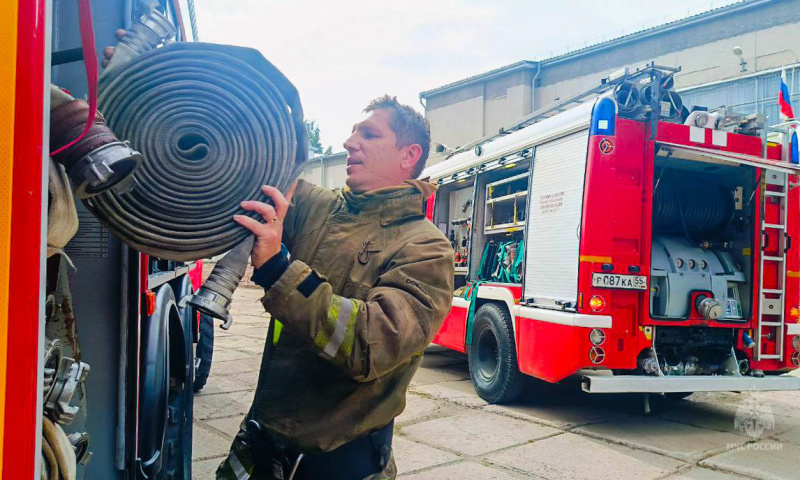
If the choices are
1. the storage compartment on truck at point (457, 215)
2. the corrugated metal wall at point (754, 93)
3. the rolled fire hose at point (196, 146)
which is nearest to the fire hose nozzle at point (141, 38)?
the rolled fire hose at point (196, 146)

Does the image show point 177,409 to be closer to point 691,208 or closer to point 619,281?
point 619,281

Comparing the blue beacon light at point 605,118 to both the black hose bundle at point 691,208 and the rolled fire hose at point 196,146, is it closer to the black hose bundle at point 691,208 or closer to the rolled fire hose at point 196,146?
the black hose bundle at point 691,208

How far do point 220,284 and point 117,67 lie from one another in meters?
0.50

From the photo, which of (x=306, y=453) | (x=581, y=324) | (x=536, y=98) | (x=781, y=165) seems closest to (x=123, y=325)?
(x=306, y=453)

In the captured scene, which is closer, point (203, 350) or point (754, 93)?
point (203, 350)

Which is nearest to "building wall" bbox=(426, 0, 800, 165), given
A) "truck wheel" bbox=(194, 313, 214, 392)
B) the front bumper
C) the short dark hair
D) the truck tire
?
the front bumper

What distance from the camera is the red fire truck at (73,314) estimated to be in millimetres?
1026

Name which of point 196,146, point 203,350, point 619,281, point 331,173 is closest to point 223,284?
point 196,146

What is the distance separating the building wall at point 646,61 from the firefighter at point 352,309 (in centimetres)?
1583

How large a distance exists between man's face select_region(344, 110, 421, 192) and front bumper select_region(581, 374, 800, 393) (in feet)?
12.4

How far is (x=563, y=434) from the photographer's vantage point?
18.0 feet

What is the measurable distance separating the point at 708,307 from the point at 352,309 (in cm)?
505

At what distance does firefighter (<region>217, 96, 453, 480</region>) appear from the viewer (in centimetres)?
161

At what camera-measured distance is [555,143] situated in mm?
6098
